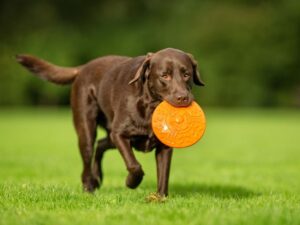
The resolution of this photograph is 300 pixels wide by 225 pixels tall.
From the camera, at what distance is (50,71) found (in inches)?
323

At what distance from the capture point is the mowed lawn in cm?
481

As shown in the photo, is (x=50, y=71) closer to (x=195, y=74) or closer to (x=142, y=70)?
(x=142, y=70)

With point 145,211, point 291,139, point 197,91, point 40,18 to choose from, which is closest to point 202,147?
point 291,139

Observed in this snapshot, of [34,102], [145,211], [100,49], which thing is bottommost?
[34,102]

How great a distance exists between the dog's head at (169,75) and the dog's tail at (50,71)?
Answer: 202 cm

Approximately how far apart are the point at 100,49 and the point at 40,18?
6.15 metres

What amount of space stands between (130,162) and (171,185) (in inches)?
89.5

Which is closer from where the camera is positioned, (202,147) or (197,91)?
(202,147)

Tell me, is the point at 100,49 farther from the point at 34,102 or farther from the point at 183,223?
the point at 183,223

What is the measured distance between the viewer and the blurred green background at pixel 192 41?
50.2 m

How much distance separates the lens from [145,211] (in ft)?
16.4

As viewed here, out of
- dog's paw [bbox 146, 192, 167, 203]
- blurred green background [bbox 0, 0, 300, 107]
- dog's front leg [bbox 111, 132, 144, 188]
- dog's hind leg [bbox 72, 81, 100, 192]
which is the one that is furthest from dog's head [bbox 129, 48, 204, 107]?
blurred green background [bbox 0, 0, 300, 107]

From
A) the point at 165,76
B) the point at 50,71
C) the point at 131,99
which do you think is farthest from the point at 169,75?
the point at 50,71

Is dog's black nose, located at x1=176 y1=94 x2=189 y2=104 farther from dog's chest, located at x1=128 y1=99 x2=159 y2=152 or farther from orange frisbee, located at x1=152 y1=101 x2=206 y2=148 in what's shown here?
dog's chest, located at x1=128 y1=99 x2=159 y2=152
